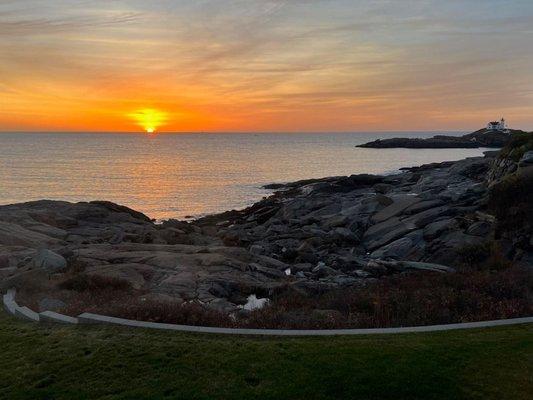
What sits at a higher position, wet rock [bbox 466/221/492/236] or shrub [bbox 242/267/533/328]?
wet rock [bbox 466/221/492/236]

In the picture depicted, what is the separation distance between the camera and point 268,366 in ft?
33.1

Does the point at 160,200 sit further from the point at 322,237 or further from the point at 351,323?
the point at 351,323

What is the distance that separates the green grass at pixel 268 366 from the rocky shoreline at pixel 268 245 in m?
4.88

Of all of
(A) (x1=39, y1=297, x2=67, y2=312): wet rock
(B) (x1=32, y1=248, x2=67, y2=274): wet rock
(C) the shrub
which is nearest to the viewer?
(C) the shrub

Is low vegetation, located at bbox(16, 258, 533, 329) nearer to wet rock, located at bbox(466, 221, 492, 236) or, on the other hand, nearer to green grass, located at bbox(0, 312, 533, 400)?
green grass, located at bbox(0, 312, 533, 400)

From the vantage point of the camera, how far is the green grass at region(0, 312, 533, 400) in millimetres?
9188

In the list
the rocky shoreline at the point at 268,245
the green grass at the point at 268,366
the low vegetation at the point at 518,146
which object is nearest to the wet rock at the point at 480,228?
the rocky shoreline at the point at 268,245

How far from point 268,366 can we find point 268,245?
76.5 ft

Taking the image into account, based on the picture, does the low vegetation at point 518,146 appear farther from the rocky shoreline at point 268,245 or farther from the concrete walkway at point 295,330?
the concrete walkway at point 295,330

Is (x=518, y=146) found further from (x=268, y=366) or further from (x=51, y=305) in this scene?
(x=51, y=305)

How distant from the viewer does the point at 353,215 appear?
37.5m

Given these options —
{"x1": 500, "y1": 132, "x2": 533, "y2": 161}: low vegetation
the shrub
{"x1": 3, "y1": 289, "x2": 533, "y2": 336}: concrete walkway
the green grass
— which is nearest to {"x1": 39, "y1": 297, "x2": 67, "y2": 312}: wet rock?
{"x1": 3, "y1": 289, "x2": 533, "y2": 336}: concrete walkway

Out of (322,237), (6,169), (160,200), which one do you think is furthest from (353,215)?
(6,169)

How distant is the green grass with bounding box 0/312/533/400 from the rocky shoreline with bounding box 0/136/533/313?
4.88m
